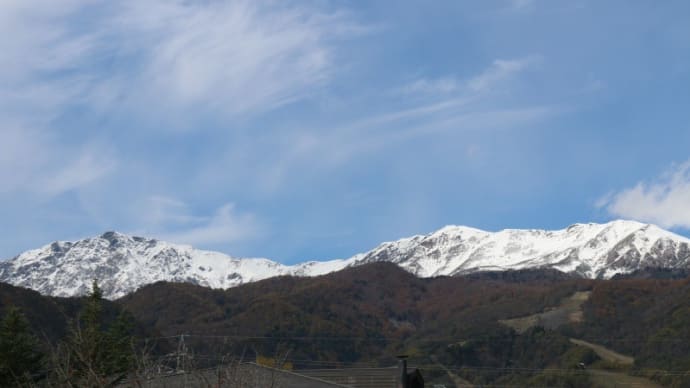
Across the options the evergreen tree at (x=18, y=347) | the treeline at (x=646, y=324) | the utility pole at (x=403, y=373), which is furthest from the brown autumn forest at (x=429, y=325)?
the utility pole at (x=403, y=373)

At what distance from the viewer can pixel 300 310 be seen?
156 m

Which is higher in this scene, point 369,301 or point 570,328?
point 369,301

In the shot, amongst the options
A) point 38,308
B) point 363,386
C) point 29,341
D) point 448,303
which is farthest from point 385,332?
point 29,341

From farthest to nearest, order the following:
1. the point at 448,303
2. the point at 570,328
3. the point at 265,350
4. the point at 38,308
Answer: the point at 448,303, the point at 570,328, the point at 265,350, the point at 38,308

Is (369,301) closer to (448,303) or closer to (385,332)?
(448,303)

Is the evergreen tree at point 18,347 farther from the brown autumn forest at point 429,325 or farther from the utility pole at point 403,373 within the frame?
the brown autumn forest at point 429,325

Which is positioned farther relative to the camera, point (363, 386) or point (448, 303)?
point (448, 303)

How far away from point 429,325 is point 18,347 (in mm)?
133432

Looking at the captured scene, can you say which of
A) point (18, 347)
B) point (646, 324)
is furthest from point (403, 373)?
point (646, 324)

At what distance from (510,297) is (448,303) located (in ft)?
70.3

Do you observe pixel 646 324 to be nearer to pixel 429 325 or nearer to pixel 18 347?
pixel 429 325

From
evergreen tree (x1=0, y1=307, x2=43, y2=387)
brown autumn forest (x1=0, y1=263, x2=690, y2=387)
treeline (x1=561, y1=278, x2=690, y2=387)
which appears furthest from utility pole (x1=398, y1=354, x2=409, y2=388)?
treeline (x1=561, y1=278, x2=690, y2=387)

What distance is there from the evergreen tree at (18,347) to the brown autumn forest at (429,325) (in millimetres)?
44084

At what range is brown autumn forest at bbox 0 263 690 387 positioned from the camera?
106688mm
